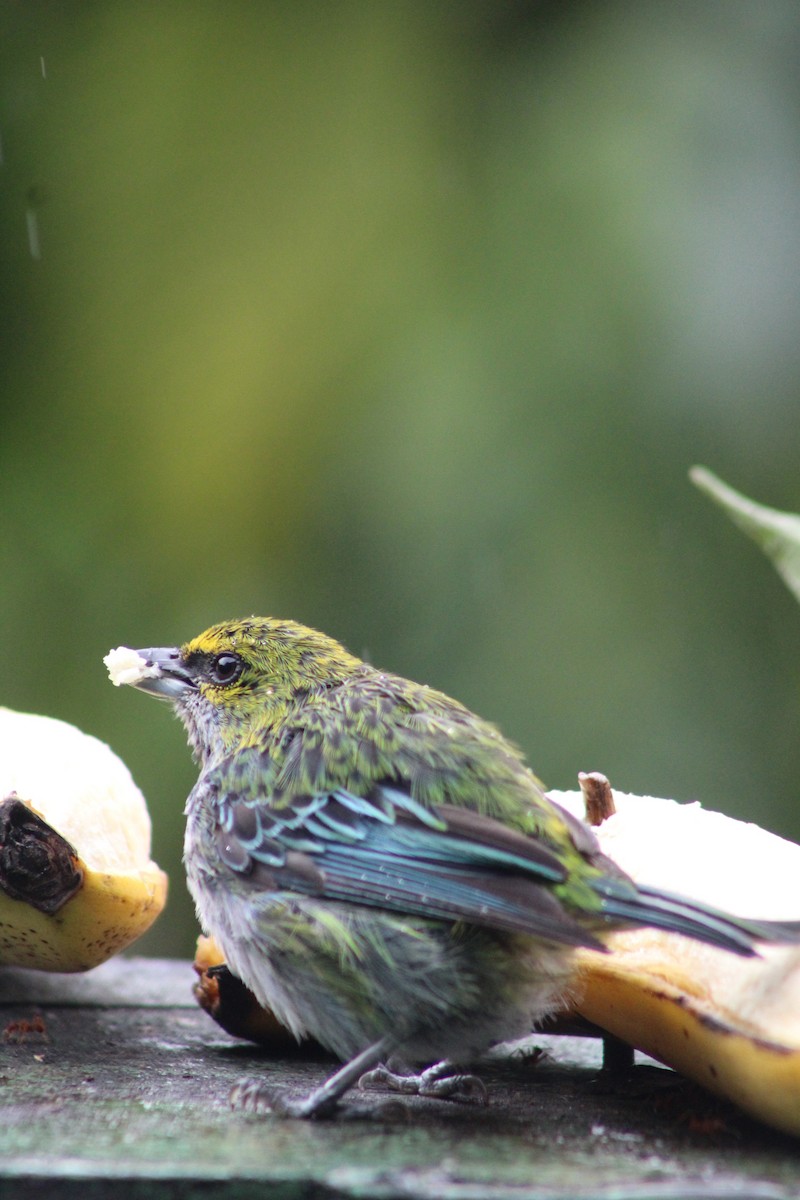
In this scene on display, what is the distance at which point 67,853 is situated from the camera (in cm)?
235

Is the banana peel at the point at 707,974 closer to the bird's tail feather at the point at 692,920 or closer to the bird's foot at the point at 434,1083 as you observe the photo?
the bird's tail feather at the point at 692,920

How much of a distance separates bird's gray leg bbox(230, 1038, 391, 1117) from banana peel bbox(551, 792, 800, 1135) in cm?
36

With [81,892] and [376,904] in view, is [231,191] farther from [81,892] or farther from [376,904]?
[376,904]

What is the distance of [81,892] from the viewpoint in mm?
2389

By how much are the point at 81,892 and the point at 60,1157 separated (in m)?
0.84

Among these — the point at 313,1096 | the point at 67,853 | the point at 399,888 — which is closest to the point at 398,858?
the point at 399,888

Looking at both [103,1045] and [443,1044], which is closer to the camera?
[443,1044]

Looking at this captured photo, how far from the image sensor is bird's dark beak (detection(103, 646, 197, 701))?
2.77 m

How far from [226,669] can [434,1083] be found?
3.05ft

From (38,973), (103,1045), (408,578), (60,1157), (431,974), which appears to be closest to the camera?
(60,1157)

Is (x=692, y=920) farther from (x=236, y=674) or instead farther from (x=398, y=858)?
(x=236, y=674)

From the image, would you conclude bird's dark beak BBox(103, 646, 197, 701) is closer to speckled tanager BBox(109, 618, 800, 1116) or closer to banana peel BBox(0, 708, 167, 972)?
banana peel BBox(0, 708, 167, 972)

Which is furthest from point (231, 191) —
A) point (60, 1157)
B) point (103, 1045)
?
point (60, 1157)

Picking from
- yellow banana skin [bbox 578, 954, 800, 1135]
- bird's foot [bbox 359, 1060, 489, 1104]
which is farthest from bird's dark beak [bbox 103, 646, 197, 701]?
yellow banana skin [bbox 578, 954, 800, 1135]
